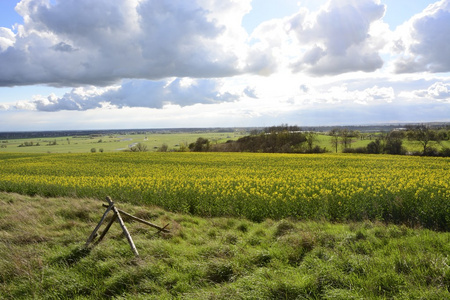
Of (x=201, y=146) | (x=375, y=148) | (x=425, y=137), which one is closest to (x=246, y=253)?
(x=375, y=148)

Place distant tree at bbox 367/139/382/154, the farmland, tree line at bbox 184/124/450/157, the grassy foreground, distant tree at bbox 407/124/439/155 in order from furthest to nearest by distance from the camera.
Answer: distant tree at bbox 367/139/382/154, tree line at bbox 184/124/450/157, distant tree at bbox 407/124/439/155, the farmland, the grassy foreground

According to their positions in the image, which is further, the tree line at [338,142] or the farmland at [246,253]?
the tree line at [338,142]

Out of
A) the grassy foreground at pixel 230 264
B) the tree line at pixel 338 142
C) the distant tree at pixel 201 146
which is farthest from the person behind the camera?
the distant tree at pixel 201 146

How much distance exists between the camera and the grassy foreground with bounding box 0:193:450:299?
488 cm

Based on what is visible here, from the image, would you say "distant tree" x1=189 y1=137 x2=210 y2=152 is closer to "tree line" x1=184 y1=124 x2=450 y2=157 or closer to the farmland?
"tree line" x1=184 y1=124 x2=450 y2=157

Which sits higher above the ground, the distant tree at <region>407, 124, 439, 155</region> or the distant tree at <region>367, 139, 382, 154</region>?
the distant tree at <region>407, 124, 439, 155</region>

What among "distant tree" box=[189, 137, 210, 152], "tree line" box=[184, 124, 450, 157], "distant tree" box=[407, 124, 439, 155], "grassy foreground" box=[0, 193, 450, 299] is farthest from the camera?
"distant tree" box=[189, 137, 210, 152]

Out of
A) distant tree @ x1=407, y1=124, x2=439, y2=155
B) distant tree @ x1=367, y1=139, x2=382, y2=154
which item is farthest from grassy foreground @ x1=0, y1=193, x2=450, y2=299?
distant tree @ x1=407, y1=124, x2=439, y2=155

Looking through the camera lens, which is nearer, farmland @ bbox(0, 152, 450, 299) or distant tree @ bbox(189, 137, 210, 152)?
farmland @ bbox(0, 152, 450, 299)

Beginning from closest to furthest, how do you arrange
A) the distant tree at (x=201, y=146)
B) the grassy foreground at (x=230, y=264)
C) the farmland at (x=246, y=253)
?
the grassy foreground at (x=230, y=264) → the farmland at (x=246, y=253) → the distant tree at (x=201, y=146)

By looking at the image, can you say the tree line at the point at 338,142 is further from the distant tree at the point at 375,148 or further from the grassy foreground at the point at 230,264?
the grassy foreground at the point at 230,264

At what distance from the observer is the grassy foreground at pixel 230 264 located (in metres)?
4.88

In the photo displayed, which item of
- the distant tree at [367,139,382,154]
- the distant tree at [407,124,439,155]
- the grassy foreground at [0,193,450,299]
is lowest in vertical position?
the distant tree at [367,139,382,154]

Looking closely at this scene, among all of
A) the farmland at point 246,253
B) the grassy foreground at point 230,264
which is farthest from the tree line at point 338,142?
the grassy foreground at point 230,264
